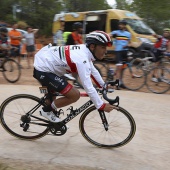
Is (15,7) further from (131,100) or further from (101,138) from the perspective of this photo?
(101,138)

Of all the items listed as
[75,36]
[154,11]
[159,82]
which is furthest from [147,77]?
[154,11]

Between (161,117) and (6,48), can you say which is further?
(6,48)

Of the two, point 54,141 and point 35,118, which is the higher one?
point 35,118

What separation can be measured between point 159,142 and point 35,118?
1.97 meters

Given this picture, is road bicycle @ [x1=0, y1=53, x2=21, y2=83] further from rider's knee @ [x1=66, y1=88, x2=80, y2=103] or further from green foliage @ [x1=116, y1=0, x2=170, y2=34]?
green foliage @ [x1=116, y1=0, x2=170, y2=34]

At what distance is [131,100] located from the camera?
7.65 metres

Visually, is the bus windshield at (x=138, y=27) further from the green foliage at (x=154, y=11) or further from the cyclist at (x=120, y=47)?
the green foliage at (x=154, y=11)

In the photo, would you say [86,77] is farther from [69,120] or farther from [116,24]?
[116,24]

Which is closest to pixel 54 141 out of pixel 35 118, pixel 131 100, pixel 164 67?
pixel 35 118

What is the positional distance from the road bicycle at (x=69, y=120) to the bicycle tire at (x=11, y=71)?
5.12 m

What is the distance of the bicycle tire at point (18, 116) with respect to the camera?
4719 millimetres

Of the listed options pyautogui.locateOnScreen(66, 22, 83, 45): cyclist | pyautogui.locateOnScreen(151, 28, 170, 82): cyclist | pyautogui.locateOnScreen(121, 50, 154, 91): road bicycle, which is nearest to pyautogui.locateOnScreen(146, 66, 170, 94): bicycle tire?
pyautogui.locateOnScreen(121, 50, 154, 91): road bicycle

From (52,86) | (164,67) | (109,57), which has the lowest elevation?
(109,57)

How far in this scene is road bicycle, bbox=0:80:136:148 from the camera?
14.8 feet
